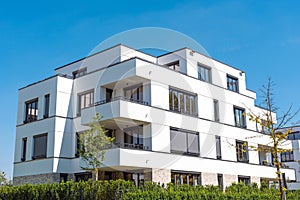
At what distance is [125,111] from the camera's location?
21.3 meters

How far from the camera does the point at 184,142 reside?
24.7 m

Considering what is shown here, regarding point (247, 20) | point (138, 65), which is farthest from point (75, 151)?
point (247, 20)

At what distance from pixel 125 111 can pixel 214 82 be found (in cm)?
1054

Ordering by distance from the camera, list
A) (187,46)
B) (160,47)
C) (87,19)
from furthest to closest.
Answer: (187,46) → (160,47) → (87,19)

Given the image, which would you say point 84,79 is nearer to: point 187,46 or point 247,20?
point 187,46

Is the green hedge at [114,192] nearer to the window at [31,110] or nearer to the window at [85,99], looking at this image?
the window at [85,99]

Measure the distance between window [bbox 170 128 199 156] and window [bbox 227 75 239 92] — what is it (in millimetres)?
7410

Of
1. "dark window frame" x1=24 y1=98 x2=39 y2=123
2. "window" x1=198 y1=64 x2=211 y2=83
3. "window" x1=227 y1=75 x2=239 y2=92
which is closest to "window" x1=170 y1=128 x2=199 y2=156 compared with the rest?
"window" x1=198 y1=64 x2=211 y2=83

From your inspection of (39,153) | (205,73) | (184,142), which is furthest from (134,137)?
(205,73)

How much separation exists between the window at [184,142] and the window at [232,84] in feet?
24.3

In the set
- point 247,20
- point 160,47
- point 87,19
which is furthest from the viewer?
point 160,47

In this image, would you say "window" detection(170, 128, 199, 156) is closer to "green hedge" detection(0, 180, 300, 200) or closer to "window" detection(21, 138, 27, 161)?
"green hedge" detection(0, 180, 300, 200)

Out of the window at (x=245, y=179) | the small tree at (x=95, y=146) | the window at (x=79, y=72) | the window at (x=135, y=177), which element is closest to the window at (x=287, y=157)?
the window at (x=245, y=179)

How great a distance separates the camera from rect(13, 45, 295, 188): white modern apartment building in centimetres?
2244
